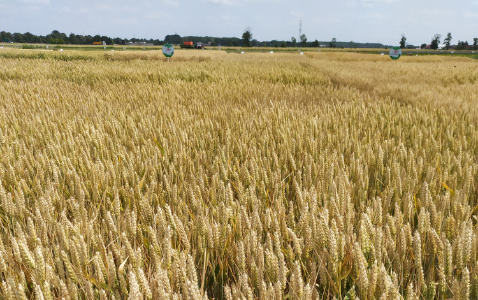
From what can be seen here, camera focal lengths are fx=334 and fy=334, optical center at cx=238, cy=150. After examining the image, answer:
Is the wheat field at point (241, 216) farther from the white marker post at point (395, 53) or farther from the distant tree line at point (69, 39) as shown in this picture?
the distant tree line at point (69, 39)

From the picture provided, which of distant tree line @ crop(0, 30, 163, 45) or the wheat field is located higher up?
distant tree line @ crop(0, 30, 163, 45)

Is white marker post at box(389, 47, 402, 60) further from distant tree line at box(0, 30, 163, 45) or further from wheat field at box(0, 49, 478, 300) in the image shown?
distant tree line at box(0, 30, 163, 45)

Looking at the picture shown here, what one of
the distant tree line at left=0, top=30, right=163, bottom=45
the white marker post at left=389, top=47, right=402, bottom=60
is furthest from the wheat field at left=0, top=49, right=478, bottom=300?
the distant tree line at left=0, top=30, right=163, bottom=45

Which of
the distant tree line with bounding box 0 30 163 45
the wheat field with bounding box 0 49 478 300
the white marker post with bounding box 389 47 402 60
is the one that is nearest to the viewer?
the wheat field with bounding box 0 49 478 300

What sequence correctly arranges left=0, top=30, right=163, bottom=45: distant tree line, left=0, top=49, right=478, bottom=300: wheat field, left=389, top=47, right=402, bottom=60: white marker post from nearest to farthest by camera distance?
left=0, top=49, right=478, bottom=300: wheat field < left=389, top=47, right=402, bottom=60: white marker post < left=0, top=30, right=163, bottom=45: distant tree line

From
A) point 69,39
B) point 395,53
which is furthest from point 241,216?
point 69,39

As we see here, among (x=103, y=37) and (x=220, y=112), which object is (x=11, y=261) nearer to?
(x=220, y=112)

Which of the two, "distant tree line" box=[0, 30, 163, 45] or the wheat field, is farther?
"distant tree line" box=[0, 30, 163, 45]

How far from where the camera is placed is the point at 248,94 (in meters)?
4.60

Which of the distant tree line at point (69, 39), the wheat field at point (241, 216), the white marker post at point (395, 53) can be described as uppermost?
the distant tree line at point (69, 39)

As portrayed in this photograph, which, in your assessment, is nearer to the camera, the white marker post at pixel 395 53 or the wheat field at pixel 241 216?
the wheat field at pixel 241 216

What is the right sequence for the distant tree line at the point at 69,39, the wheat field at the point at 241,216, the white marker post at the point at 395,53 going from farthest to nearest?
the distant tree line at the point at 69,39 < the white marker post at the point at 395,53 < the wheat field at the point at 241,216

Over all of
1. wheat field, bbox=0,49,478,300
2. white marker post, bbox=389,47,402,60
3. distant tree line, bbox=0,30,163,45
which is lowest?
wheat field, bbox=0,49,478,300

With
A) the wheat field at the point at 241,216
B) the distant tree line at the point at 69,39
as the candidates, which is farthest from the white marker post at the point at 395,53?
the distant tree line at the point at 69,39
